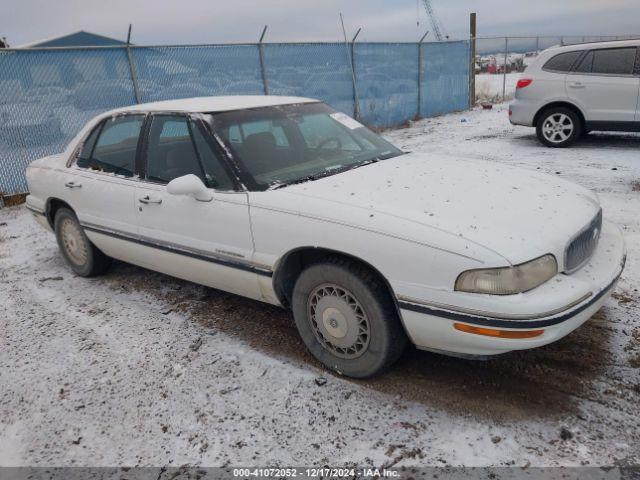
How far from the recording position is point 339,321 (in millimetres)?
2787

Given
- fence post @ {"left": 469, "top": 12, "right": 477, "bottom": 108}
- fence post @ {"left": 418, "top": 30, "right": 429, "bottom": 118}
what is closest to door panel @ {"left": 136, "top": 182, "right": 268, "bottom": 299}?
fence post @ {"left": 418, "top": 30, "right": 429, "bottom": 118}

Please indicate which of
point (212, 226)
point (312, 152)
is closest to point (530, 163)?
point (312, 152)

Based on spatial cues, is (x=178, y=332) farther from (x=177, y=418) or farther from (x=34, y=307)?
(x=34, y=307)

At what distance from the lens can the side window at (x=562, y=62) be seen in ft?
27.3

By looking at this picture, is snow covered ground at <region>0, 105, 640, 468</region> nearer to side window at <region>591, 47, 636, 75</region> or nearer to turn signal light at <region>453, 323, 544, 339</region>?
turn signal light at <region>453, 323, 544, 339</region>

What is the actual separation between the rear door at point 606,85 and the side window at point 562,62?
115 mm

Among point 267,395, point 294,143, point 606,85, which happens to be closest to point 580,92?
point 606,85

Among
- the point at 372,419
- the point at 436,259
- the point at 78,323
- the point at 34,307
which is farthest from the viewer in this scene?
the point at 34,307

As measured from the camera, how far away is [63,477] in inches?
91.4

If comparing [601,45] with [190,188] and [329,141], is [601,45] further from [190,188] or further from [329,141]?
[190,188]

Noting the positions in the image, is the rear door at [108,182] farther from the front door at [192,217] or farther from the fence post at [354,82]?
the fence post at [354,82]

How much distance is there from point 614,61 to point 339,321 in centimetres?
764

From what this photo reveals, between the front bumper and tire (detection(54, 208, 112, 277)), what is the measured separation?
3.11m

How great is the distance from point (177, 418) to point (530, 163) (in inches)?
269
